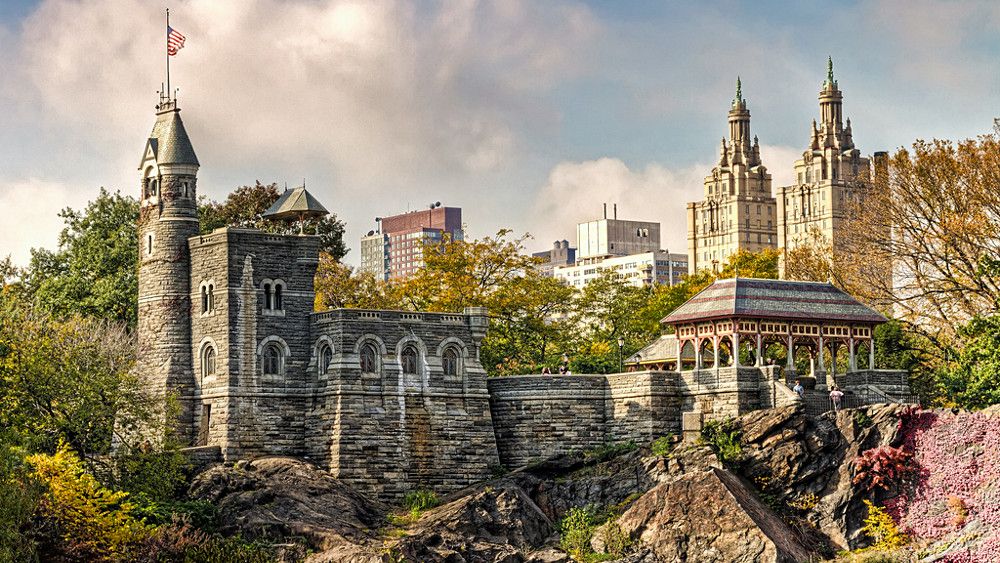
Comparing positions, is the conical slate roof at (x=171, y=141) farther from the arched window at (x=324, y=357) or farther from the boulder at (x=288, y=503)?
the boulder at (x=288, y=503)

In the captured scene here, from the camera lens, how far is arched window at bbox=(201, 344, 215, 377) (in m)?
64.9

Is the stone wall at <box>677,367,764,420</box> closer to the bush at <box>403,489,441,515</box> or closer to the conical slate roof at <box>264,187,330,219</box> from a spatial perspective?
the bush at <box>403,489,441,515</box>

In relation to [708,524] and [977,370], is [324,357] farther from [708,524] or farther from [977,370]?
[977,370]

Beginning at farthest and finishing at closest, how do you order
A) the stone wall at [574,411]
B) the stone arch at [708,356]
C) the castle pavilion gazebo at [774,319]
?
the stone arch at [708,356] → the stone wall at [574,411] → the castle pavilion gazebo at [774,319]

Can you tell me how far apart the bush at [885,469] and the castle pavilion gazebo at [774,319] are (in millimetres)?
5453

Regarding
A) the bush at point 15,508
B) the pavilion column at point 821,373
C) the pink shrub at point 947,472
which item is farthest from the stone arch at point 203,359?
the pink shrub at point 947,472

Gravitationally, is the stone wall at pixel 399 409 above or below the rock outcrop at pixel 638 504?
above

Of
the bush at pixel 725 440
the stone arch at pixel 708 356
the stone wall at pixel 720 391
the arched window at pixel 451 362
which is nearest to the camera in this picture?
the bush at pixel 725 440

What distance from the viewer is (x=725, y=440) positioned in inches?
2491

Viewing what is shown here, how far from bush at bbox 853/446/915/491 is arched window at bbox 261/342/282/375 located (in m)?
22.1

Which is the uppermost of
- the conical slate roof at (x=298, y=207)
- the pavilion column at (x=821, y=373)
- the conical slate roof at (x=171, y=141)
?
the conical slate roof at (x=171, y=141)

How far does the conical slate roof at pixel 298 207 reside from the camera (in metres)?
68.1

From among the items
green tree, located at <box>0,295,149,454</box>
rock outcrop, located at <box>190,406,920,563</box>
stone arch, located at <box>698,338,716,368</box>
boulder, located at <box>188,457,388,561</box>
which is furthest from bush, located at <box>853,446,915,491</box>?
green tree, located at <box>0,295,149,454</box>

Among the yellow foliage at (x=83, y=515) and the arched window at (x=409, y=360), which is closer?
the yellow foliage at (x=83, y=515)
